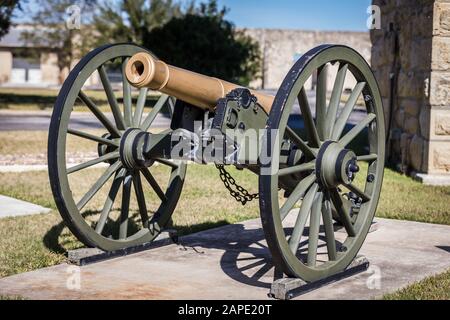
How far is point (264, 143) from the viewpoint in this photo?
445 centimetres

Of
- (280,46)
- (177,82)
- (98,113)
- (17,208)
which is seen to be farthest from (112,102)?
(280,46)

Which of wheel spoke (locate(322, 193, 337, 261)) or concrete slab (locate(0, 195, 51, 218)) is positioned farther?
concrete slab (locate(0, 195, 51, 218))

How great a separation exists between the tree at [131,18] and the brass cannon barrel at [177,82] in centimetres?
3442

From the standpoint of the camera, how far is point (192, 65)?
2767cm

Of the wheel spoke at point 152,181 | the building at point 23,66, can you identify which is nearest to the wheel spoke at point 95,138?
the wheel spoke at point 152,181

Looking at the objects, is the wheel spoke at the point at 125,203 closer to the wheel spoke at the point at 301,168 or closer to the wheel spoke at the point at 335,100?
the wheel spoke at the point at 301,168

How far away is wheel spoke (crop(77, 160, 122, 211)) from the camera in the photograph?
5555mm

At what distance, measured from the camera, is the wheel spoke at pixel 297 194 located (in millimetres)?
4742

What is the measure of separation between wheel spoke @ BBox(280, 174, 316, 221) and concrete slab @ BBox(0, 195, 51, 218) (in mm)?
3794

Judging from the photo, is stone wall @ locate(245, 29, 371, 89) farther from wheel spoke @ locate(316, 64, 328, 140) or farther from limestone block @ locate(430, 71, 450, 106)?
wheel spoke @ locate(316, 64, 328, 140)

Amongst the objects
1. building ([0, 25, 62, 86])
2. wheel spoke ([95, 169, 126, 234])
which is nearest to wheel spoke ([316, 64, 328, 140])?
wheel spoke ([95, 169, 126, 234])

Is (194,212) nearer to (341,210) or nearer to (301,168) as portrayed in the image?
(341,210)

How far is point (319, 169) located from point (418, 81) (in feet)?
21.3
